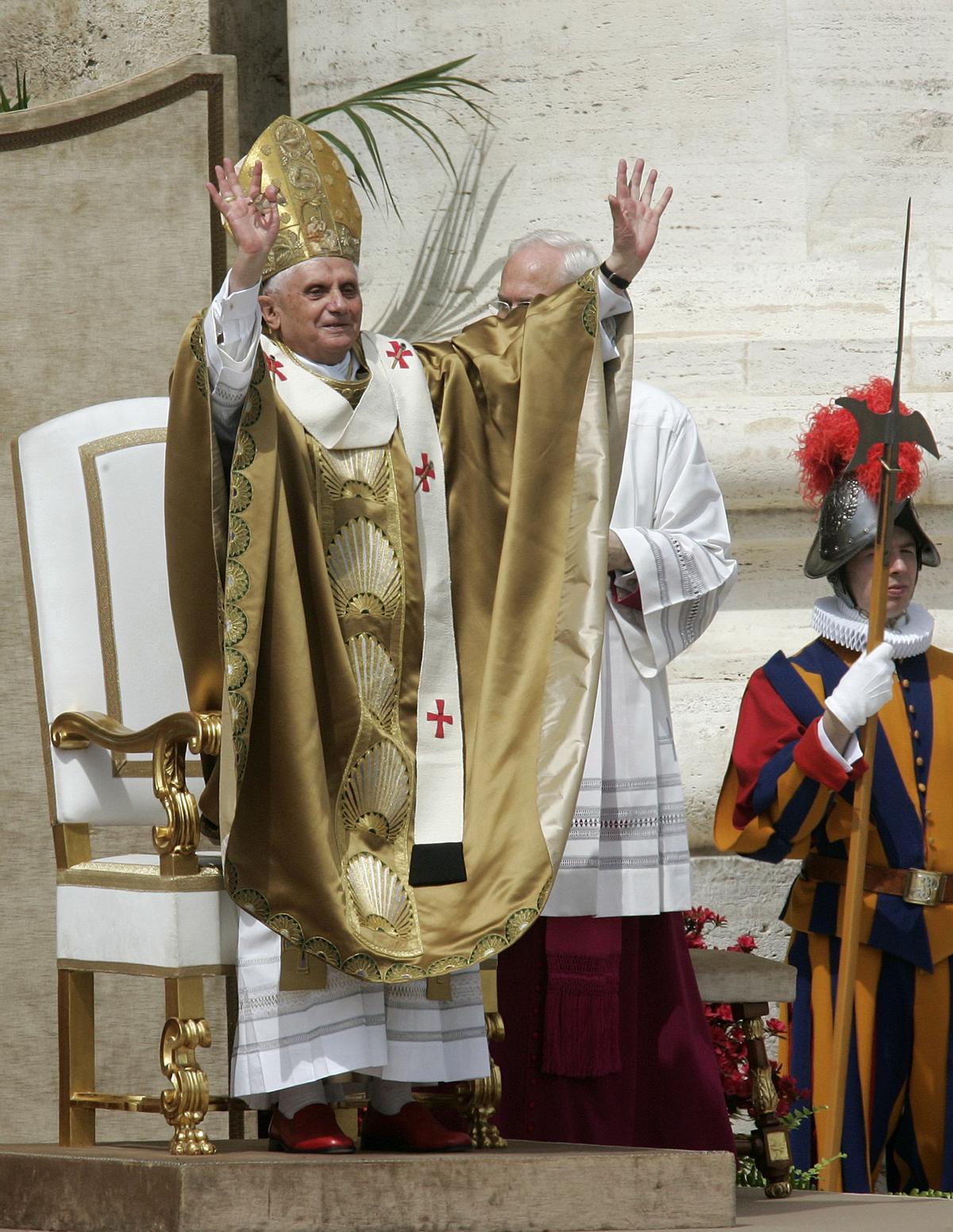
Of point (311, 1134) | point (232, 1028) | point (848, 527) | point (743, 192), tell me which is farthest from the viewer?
point (743, 192)

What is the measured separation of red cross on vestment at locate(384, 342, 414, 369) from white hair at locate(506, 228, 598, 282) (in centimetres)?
60

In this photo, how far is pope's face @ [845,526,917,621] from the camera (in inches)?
196

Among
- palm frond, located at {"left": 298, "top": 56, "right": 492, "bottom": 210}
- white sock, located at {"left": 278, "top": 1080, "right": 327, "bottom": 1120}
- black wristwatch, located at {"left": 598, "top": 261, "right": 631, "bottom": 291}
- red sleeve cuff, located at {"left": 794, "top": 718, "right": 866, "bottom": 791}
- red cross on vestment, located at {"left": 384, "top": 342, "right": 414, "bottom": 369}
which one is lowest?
white sock, located at {"left": 278, "top": 1080, "right": 327, "bottom": 1120}

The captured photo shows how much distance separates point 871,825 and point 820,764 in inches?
11.8

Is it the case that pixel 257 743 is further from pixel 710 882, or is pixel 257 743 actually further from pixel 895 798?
pixel 710 882

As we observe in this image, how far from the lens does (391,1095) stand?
3.87m

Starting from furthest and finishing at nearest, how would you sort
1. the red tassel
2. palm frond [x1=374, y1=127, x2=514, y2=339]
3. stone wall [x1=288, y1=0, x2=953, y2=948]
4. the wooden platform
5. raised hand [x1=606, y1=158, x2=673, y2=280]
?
1. palm frond [x1=374, y1=127, x2=514, y2=339]
2. stone wall [x1=288, y1=0, x2=953, y2=948]
3. the red tassel
4. raised hand [x1=606, y1=158, x2=673, y2=280]
5. the wooden platform

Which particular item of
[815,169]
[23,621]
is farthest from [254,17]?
[23,621]

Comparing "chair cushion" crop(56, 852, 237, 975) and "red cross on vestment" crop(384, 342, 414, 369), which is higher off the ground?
"red cross on vestment" crop(384, 342, 414, 369)

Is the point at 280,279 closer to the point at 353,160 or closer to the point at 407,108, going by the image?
the point at 353,160

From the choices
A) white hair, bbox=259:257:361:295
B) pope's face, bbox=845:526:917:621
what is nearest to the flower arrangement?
pope's face, bbox=845:526:917:621

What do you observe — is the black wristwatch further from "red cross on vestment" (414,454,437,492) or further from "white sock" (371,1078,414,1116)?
"white sock" (371,1078,414,1116)

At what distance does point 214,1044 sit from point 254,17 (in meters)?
3.55

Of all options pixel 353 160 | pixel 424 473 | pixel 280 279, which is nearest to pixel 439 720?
pixel 424 473
